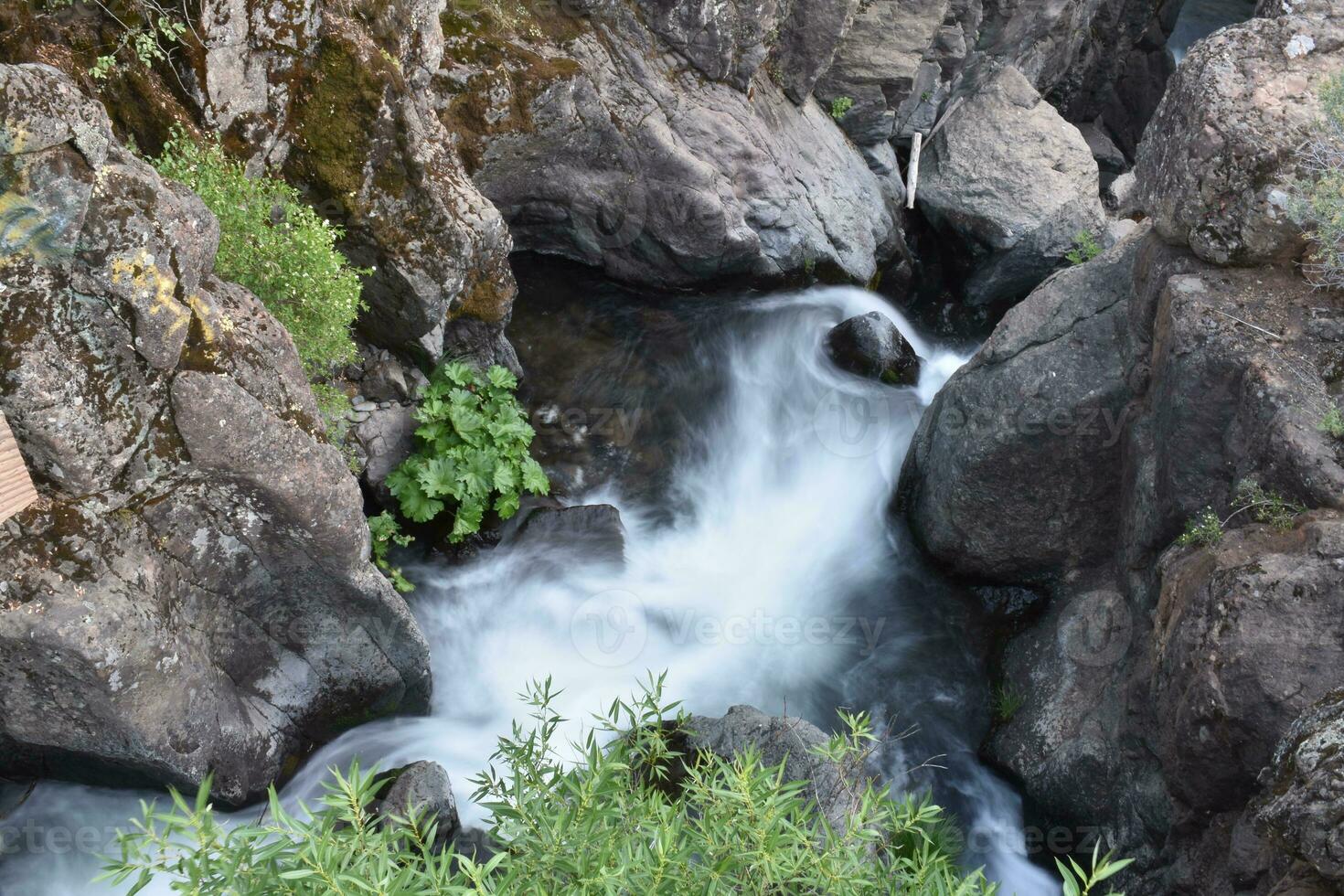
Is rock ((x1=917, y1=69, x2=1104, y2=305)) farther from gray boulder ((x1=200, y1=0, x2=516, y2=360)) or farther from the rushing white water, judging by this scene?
gray boulder ((x1=200, y1=0, x2=516, y2=360))

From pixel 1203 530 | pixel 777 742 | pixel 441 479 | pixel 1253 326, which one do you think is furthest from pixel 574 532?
pixel 1253 326

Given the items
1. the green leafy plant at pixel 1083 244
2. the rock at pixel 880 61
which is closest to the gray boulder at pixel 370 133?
the green leafy plant at pixel 1083 244

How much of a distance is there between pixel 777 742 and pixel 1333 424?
13.1 feet

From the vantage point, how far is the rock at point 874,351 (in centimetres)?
1181

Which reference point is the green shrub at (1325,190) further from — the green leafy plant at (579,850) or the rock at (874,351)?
the rock at (874,351)

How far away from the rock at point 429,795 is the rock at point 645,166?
656 cm

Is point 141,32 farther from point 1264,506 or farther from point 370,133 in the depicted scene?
point 1264,506

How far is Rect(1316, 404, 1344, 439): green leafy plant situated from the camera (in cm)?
594

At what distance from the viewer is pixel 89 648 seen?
5.37m

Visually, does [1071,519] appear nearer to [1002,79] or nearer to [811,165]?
[811,165]

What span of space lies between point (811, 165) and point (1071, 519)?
24.0 feet

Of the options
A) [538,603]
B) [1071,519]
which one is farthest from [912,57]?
[538,603]

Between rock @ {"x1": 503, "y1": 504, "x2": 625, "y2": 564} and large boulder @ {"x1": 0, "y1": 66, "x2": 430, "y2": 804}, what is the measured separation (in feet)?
7.29

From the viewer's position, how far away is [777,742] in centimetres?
653
